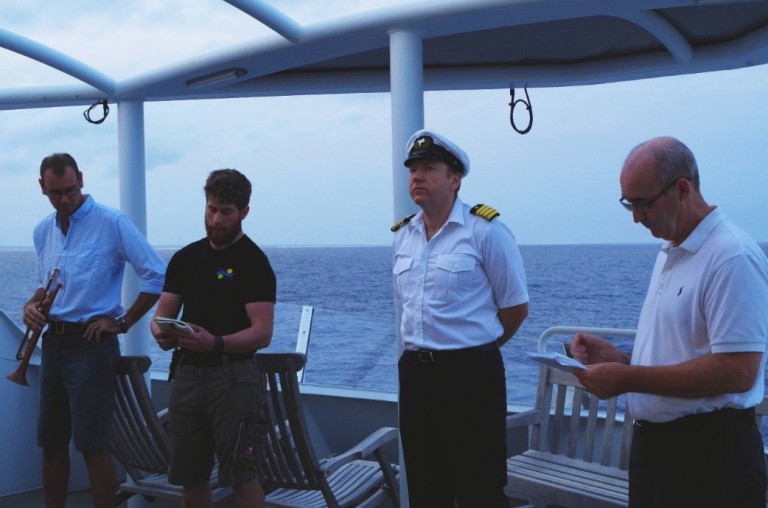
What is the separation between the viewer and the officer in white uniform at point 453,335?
3119mm

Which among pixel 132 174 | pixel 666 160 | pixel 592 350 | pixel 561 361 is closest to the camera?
pixel 666 160

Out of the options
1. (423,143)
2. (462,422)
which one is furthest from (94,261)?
(462,422)

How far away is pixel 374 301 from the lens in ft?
211

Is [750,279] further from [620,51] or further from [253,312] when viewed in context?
[620,51]

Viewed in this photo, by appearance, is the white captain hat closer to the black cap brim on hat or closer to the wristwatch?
the black cap brim on hat

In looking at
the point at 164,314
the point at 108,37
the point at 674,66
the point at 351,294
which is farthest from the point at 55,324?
the point at 351,294

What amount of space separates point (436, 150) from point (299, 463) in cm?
149

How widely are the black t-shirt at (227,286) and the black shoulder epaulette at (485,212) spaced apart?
0.78 m

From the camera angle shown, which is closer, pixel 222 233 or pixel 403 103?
pixel 222 233

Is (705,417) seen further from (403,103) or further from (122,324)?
(122,324)

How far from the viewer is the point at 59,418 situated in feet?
13.7

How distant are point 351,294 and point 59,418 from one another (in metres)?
62.1

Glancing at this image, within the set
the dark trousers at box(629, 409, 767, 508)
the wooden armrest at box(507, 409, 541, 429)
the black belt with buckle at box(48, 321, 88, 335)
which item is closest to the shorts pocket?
the black belt with buckle at box(48, 321, 88, 335)

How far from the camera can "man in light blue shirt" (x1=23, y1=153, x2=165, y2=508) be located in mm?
4090
